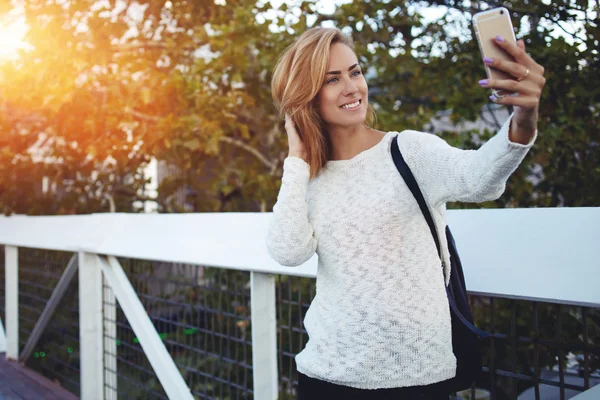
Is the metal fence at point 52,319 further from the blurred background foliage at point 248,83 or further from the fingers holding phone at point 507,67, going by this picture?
the fingers holding phone at point 507,67

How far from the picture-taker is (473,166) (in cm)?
126

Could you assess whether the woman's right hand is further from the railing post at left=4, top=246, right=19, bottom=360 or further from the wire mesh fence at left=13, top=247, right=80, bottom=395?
the railing post at left=4, top=246, right=19, bottom=360

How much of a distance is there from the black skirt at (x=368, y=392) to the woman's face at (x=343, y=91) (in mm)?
695

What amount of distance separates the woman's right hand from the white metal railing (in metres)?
0.41

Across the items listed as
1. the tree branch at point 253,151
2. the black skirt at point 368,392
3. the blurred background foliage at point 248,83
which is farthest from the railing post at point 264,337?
the tree branch at point 253,151

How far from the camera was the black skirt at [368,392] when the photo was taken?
149cm

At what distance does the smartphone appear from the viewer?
1.14 m

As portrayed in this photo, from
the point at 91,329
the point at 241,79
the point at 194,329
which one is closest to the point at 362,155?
the point at 194,329

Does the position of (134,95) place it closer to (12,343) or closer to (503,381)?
(12,343)

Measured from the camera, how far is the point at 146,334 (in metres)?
3.00

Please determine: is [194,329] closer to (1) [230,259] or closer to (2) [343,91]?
(1) [230,259]

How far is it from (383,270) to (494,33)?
0.62 m

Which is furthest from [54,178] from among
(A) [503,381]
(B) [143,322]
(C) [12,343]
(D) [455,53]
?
(A) [503,381]

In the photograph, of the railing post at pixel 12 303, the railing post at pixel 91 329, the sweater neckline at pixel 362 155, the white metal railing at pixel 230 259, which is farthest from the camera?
the railing post at pixel 12 303
